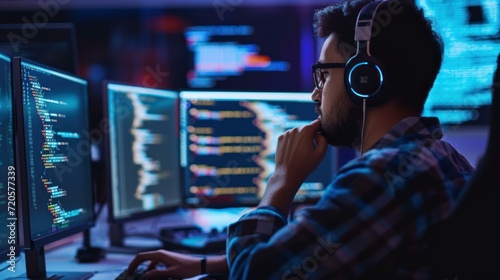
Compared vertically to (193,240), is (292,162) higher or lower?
higher

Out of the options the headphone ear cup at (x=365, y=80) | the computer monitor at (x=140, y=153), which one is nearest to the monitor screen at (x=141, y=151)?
the computer monitor at (x=140, y=153)

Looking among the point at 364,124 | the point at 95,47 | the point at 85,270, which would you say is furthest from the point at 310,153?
the point at 95,47

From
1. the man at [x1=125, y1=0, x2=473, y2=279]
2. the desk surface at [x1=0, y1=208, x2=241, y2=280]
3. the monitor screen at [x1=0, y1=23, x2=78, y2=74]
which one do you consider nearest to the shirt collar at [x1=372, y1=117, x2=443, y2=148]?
the man at [x1=125, y1=0, x2=473, y2=279]

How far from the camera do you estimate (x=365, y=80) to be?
3.09 feet

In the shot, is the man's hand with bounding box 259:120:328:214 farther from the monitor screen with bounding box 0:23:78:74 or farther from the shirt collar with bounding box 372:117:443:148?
the monitor screen with bounding box 0:23:78:74

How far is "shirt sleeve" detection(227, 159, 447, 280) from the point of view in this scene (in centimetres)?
78

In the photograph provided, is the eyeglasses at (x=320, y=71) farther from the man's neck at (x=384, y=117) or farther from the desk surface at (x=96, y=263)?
the desk surface at (x=96, y=263)

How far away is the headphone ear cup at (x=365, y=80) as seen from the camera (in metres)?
0.95

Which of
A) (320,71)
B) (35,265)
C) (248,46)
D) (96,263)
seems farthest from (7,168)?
(248,46)

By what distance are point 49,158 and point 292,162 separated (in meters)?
0.55

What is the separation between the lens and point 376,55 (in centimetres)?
97

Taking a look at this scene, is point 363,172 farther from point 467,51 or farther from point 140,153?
point 467,51

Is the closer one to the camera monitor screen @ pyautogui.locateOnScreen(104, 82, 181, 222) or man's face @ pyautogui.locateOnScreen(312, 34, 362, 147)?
man's face @ pyautogui.locateOnScreen(312, 34, 362, 147)

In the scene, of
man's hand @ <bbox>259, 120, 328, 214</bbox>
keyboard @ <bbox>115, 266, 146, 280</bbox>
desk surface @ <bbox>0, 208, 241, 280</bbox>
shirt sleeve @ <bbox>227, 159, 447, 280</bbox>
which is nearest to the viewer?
shirt sleeve @ <bbox>227, 159, 447, 280</bbox>
